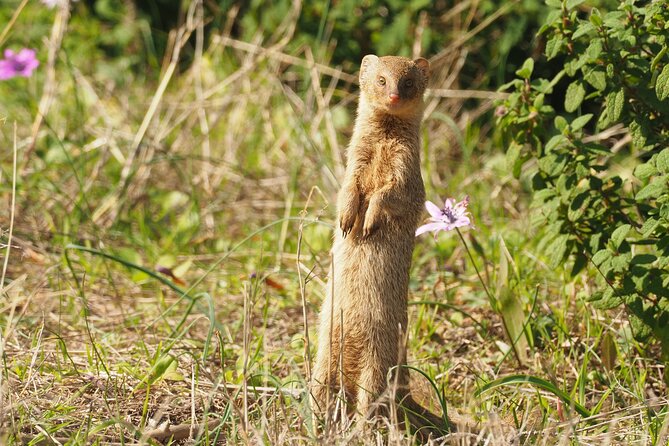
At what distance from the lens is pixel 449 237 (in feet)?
15.1

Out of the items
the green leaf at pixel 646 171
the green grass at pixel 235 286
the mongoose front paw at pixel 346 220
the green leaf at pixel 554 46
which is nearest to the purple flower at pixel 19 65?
the green grass at pixel 235 286

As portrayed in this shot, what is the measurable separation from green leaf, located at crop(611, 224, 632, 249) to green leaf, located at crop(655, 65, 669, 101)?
46 cm

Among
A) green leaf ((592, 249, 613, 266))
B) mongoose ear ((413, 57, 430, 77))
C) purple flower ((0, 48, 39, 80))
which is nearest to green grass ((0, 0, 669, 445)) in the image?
purple flower ((0, 48, 39, 80))

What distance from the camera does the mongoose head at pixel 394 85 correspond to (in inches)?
116

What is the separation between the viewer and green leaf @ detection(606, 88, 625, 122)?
2957mm

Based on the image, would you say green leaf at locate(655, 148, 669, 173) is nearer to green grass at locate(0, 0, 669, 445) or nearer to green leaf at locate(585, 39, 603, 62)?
green leaf at locate(585, 39, 603, 62)

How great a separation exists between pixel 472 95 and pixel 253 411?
343 centimetres

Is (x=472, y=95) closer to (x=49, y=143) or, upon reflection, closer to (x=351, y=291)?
(x=49, y=143)

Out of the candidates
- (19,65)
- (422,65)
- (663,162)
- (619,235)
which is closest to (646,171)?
(663,162)

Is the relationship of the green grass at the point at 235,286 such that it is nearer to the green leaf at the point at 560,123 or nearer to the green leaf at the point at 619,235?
the green leaf at the point at 619,235

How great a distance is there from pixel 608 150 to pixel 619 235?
1.13 feet

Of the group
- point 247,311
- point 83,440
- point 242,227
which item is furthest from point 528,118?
point 242,227

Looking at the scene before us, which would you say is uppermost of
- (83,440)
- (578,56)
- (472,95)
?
(472,95)

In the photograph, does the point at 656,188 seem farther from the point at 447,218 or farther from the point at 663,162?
the point at 447,218
